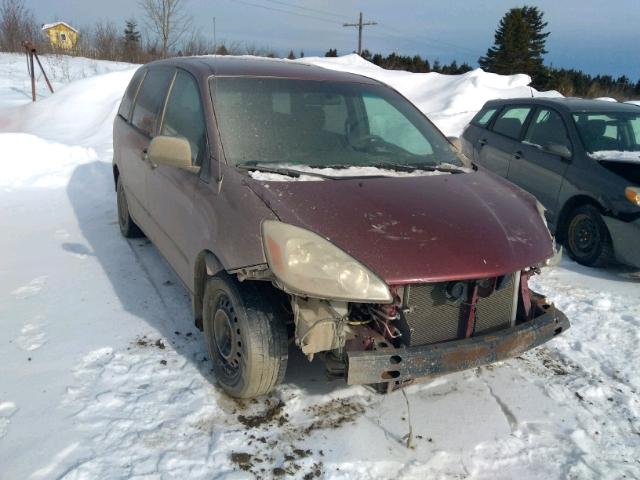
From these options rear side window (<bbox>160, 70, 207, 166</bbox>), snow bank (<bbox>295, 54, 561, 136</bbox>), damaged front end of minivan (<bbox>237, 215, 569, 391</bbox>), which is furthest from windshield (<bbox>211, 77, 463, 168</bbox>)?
snow bank (<bbox>295, 54, 561, 136</bbox>)

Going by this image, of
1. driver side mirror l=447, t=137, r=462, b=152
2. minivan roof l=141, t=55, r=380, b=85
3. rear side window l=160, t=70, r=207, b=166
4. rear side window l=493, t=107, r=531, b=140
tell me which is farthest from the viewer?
rear side window l=493, t=107, r=531, b=140

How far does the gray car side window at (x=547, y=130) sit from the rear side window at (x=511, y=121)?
0.19 meters

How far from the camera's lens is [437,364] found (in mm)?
2523

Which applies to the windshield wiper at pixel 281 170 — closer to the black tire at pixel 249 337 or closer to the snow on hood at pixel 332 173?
the snow on hood at pixel 332 173

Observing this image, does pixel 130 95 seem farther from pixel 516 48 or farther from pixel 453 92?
pixel 516 48

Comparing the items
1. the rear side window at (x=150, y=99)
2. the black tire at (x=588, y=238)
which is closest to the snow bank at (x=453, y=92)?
the black tire at (x=588, y=238)

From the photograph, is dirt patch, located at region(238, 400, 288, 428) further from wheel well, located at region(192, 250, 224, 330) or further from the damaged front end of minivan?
wheel well, located at region(192, 250, 224, 330)

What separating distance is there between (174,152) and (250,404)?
4.95ft

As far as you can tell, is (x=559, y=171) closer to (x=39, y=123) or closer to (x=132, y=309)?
(x=132, y=309)

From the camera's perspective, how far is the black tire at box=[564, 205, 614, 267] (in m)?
5.26

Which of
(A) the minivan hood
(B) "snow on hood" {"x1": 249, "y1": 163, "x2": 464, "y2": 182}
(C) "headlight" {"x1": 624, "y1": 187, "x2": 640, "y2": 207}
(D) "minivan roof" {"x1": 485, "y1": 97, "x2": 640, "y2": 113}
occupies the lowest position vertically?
(C) "headlight" {"x1": 624, "y1": 187, "x2": 640, "y2": 207}

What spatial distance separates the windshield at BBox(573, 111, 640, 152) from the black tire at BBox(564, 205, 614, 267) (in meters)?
0.73

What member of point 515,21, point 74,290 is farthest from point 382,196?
point 515,21

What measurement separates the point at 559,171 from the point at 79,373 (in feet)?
16.4
